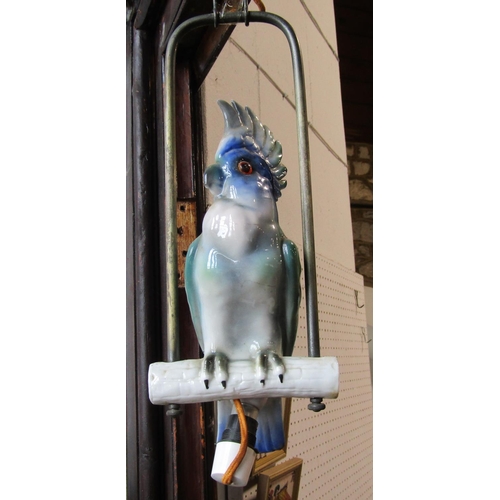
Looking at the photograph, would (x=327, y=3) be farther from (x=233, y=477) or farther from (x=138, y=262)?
(x=233, y=477)

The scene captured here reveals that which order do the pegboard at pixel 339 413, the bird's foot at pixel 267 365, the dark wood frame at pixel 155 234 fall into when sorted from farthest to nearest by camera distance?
the pegboard at pixel 339 413 < the dark wood frame at pixel 155 234 < the bird's foot at pixel 267 365

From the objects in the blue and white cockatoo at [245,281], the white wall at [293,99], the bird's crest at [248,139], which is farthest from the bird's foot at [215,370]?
the white wall at [293,99]

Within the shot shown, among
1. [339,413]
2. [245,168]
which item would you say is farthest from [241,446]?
[339,413]

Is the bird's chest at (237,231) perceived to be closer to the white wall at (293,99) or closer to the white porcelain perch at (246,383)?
the white porcelain perch at (246,383)

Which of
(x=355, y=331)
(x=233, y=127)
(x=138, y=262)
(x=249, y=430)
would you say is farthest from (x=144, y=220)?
(x=355, y=331)

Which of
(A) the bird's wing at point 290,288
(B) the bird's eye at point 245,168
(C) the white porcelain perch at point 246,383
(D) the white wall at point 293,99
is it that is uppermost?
(D) the white wall at point 293,99

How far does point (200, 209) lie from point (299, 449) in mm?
500

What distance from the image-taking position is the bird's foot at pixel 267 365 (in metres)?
0.41

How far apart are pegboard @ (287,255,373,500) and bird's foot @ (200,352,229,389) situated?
1.55 feet

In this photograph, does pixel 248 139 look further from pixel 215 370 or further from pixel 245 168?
pixel 215 370

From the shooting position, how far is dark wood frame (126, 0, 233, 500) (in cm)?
61

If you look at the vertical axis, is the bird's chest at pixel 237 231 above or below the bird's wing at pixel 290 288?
above

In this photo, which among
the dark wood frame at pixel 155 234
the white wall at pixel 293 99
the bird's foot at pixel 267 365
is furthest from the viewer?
the white wall at pixel 293 99

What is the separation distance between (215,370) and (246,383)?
29 millimetres
